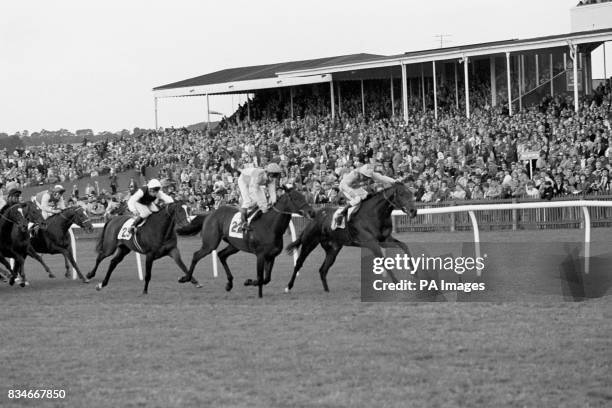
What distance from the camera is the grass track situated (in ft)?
24.7

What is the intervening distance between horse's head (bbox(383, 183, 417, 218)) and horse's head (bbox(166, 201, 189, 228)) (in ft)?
10.1

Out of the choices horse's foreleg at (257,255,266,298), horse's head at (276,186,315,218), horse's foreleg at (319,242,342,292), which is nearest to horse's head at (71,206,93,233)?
horse's foreleg at (319,242,342,292)

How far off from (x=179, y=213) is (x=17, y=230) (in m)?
3.49

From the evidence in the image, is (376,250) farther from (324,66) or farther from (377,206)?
(324,66)

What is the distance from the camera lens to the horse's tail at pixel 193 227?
52.9 feet

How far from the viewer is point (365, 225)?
14484mm

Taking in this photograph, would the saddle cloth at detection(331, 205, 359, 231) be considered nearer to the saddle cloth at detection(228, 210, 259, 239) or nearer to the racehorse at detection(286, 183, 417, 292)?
the racehorse at detection(286, 183, 417, 292)

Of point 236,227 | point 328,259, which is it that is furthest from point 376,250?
point 236,227

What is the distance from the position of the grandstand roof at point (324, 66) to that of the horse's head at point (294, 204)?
18.6m

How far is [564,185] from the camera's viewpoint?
24.2 meters

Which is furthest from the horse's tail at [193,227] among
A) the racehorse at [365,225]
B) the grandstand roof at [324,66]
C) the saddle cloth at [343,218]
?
the grandstand roof at [324,66]

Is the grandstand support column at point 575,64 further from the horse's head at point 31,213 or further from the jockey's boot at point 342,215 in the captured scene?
the horse's head at point 31,213

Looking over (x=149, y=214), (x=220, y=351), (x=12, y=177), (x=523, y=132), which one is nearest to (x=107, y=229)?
(x=149, y=214)

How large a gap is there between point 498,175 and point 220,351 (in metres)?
17.4
